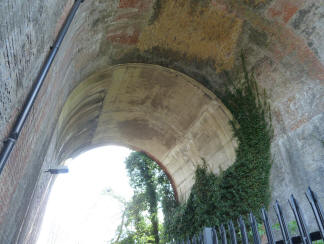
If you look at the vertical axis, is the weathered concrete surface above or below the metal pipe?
above

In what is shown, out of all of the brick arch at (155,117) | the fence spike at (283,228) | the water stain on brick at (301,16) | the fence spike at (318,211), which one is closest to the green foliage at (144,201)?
the brick arch at (155,117)

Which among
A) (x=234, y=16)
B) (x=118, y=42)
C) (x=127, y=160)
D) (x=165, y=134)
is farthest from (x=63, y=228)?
(x=234, y=16)

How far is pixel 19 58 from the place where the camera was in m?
2.20

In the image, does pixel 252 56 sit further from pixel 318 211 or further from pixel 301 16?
→ pixel 318 211

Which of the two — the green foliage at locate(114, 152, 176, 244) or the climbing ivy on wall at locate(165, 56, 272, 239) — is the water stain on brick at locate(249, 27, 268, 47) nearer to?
the climbing ivy on wall at locate(165, 56, 272, 239)

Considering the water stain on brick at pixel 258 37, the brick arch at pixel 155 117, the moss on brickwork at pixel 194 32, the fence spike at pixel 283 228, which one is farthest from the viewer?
the brick arch at pixel 155 117

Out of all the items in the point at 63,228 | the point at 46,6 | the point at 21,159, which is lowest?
the point at 21,159

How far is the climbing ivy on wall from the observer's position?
737 centimetres

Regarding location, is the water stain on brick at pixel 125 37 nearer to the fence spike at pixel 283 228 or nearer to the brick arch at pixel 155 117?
the brick arch at pixel 155 117

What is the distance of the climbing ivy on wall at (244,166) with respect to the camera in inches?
290

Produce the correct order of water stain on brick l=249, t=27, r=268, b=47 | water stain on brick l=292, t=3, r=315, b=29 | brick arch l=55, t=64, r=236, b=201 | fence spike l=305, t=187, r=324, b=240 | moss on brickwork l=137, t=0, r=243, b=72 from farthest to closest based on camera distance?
brick arch l=55, t=64, r=236, b=201, water stain on brick l=249, t=27, r=268, b=47, moss on brickwork l=137, t=0, r=243, b=72, water stain on brick l=292, t=3, r=315, b=29, fence spike l=305, t=187, r=324, b=240

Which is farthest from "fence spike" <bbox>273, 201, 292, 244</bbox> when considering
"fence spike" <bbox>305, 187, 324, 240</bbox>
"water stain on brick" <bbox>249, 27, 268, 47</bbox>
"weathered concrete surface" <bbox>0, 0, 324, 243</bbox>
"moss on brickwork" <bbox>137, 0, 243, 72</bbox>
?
"water stain on brick" <bbox>249, 27, 268, 47</bbox>

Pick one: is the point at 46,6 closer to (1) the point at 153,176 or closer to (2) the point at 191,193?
(2) the point at 191,193

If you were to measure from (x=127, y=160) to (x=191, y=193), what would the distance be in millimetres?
8254
